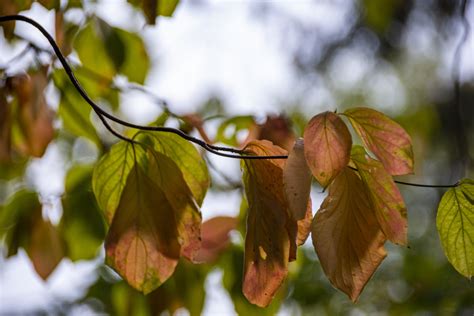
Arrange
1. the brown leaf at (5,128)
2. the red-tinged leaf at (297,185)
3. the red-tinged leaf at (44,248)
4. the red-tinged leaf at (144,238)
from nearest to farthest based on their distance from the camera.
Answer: the red-tinged leaf at (297,185)
the red-tinged leaf at (144,238)
the brown leaf at (5,128)
the red-tinged leaf at (44,248)

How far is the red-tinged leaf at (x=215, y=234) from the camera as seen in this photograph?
127cm

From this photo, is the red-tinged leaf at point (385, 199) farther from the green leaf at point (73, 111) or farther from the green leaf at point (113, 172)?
the green leaf at point (73, 111)

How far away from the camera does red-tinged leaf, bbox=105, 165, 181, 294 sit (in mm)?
766

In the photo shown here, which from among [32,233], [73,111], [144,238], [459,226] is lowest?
[32,233]

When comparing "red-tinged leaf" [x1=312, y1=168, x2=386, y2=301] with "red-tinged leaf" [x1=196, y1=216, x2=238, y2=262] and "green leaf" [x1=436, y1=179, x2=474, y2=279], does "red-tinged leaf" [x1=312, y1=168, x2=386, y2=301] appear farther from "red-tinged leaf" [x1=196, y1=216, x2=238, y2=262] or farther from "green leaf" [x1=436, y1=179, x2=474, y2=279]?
"red-tinged leaf" [x1=196, y1=216, x2=238, y2=262]

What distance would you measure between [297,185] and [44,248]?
2.35ft

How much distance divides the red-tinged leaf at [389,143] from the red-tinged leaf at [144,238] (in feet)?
0.67

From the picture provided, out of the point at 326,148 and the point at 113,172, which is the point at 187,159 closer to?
the point at 113,172

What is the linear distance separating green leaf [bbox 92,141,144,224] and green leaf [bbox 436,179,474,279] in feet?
1.02

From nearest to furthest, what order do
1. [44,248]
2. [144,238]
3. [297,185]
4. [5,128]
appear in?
[297,185]
[144,238]
[5,128]
[44,248]

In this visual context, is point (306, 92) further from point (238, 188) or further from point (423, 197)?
point (238, 188)

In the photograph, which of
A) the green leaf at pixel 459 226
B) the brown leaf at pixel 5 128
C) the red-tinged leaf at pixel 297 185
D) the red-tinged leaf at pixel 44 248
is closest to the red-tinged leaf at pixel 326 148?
the red-tinged leaf at pixel 297 185

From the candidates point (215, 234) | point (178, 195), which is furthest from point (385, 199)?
point (215, 234)

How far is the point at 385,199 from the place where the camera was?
2.29 ft
